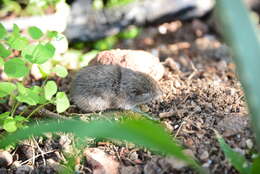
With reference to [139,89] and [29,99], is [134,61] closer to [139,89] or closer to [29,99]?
[139,89]

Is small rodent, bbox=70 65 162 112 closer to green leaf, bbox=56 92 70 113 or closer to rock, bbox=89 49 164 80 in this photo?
rock, bbox=89 49 164 80

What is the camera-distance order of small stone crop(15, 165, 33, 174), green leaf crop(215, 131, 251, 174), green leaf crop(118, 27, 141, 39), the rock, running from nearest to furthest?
green leaf crop(215, 131, 251, 174) → small stone crop(15, 165, 33, 174) → the rock → green leaf crop(118, 27, 141, 39)

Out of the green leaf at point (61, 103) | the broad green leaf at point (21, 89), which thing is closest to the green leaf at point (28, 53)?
the broad green leaf at point (21, 89)

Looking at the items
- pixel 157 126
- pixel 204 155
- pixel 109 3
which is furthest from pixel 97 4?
pixel 157 126

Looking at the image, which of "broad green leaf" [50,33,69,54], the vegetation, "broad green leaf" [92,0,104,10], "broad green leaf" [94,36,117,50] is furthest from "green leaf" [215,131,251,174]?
"broad green leaf" [92,0,104,10]

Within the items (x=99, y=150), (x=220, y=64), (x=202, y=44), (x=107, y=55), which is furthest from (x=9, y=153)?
(x=202, y=44)

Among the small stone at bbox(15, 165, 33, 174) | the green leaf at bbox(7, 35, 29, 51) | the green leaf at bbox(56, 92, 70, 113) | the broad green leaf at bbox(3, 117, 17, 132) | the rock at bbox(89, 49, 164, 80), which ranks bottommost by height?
the small stone at bbox(15, 165, 33, 174)

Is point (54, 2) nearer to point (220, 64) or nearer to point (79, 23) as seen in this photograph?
point (79, 23)
